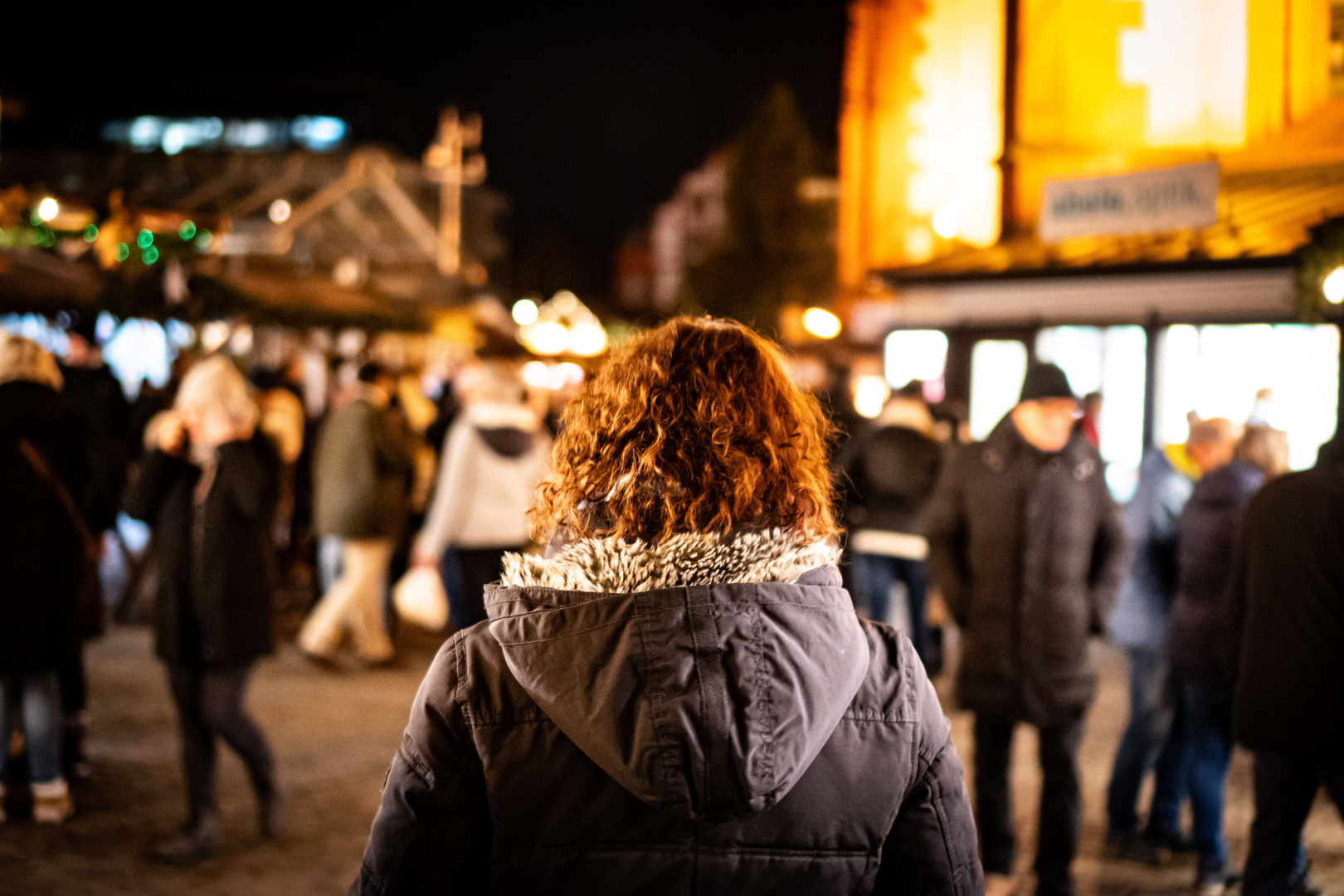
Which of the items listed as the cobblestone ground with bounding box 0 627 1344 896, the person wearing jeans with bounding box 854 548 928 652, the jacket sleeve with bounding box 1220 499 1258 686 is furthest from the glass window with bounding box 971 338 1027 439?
the jacket sleeve with bounding box 1220 499 1258 686

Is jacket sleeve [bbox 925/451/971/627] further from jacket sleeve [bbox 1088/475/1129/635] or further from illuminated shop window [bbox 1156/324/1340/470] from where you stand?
illuminated shop window [bbox 1156/324/1340/470]

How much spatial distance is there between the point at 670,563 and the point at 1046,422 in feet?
11.3

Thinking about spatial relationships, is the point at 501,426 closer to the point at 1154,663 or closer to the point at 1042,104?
the point at 1154,663

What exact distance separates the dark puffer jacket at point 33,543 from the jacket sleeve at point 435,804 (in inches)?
166

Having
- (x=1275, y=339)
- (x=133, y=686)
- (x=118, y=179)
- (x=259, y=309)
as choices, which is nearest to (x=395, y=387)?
(x=259, y=309)

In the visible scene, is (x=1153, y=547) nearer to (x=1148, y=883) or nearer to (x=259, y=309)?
(x=1148, y=883)

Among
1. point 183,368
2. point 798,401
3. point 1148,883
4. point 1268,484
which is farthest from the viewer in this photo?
point 183,368

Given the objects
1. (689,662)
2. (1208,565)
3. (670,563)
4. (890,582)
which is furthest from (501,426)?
(689,662)

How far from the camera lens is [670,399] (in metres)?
1.77

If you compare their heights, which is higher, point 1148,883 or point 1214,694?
point 1214,694

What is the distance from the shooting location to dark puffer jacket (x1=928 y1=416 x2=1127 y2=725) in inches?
181

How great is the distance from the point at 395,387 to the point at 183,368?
6.15 ft

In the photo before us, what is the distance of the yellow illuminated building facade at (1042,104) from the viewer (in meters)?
11.1

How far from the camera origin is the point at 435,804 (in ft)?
5.59
